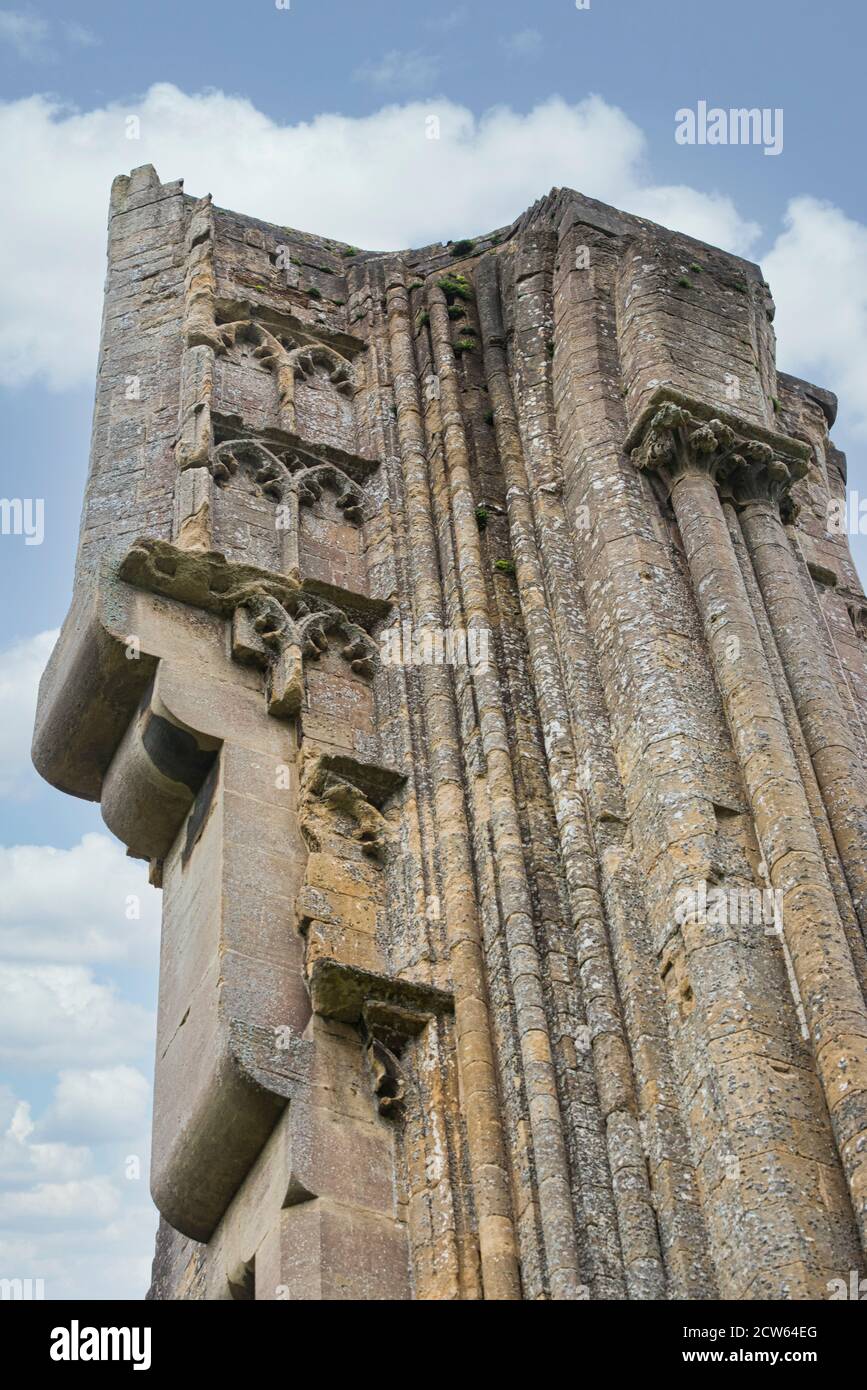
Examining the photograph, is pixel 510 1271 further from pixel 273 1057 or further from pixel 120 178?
pixel 120 178

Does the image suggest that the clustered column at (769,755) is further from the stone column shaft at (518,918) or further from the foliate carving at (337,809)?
the foliate carving at (337,809)

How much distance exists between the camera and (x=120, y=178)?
48.6 ft

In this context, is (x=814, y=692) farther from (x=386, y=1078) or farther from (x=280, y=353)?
(x=280, y=353)

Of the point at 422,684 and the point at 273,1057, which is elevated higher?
the point at 422,684

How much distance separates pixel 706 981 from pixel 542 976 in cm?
91

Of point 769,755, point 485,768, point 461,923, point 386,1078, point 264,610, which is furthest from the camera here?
point 264,610

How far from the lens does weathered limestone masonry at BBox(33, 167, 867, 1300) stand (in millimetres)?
7883

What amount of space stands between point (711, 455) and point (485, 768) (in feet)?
7.34

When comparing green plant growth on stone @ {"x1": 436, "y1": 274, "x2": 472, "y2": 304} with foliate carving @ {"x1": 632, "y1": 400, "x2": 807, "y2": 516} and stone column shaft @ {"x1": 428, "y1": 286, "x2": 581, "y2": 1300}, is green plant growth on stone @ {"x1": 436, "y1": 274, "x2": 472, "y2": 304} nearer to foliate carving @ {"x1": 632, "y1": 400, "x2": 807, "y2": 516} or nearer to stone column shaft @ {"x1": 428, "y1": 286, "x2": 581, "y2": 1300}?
stone column shaft @ {"x1": 428, "y1": 286, "x2": 581, "y2": 1300}

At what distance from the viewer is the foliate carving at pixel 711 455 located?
10594mm

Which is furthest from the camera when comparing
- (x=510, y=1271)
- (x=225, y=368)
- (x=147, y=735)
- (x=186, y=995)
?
(x=225, y=368)

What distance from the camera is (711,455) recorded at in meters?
10.6

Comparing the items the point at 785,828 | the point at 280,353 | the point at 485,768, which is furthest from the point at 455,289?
the point at 785,828

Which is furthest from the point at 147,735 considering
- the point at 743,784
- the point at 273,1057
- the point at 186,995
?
the point at 743,784
